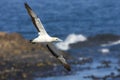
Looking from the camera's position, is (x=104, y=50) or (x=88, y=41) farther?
(x=88, y=41)

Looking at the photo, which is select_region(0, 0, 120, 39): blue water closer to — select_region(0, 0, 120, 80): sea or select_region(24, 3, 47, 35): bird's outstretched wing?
select_region(0, 0, 120, 80): sea

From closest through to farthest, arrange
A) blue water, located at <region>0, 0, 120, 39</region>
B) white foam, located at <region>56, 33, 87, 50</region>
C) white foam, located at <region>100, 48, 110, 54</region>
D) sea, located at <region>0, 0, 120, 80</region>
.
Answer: sea, located at <region>0, 0, 120, 80</region>, white foam, located at <region>100, 48, 110, 54</region>, white foam, located at <region>56, 33, 87, 50</region>, blue water, located at <region>0, 0, 120, 39</region>

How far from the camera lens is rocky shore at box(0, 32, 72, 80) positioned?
1555 inches

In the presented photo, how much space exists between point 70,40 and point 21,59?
398 inches

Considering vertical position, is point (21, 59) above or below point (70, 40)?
below

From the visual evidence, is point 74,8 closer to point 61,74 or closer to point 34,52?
point 34,52

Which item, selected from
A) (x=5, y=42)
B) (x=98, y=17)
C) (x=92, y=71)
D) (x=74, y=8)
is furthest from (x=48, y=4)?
(x=92, y=71)

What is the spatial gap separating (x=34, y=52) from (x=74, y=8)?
35.6 metres

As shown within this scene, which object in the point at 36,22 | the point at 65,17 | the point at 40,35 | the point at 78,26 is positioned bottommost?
the point at 40,35

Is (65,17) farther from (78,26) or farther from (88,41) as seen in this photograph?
(88,41)

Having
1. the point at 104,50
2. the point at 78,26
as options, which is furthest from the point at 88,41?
the point at 78,26

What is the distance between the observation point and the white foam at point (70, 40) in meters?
49.1

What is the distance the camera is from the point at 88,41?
52.3 meters

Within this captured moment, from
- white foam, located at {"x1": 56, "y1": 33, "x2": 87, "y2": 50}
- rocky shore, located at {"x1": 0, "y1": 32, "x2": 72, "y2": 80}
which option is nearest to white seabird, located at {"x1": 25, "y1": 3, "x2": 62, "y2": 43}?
rocky shore, located at {"x1": 0, "y1": 32, "x2": 72, "y2": 80}
